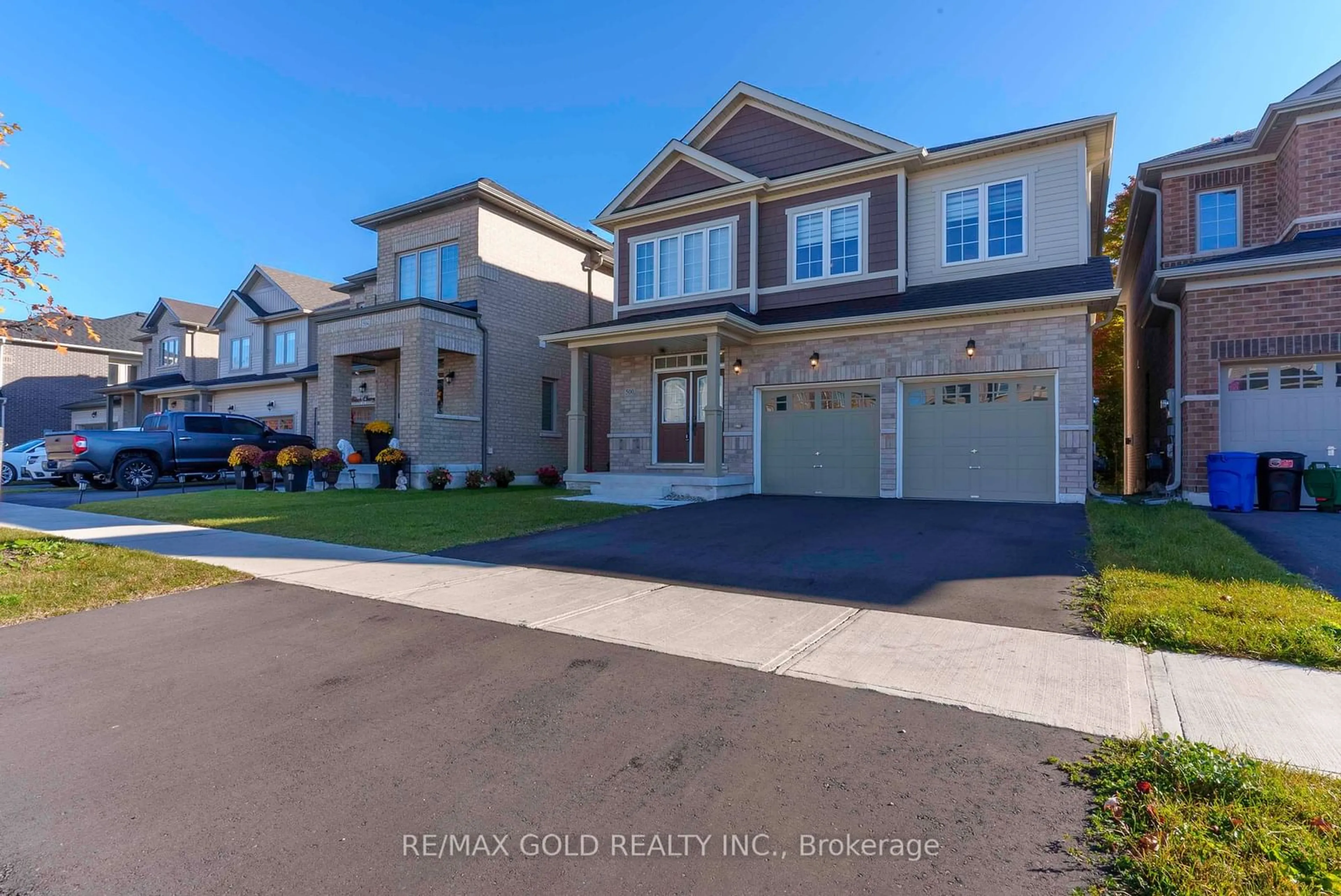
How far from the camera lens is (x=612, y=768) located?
2.75 meters

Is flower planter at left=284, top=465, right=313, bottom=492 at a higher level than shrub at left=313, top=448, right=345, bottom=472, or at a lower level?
lower

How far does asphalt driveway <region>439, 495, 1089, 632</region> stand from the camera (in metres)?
5.45

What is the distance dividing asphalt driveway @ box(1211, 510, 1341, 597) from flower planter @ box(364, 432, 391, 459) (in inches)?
644

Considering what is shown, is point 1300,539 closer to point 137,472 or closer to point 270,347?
point 137,472

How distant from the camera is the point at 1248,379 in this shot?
11.3 meters

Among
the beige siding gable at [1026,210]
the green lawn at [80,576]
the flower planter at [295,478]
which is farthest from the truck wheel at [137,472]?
the beige siding gable at [1026,210]

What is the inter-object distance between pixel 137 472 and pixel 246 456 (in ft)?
9.72

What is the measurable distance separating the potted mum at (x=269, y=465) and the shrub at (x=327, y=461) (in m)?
0.89

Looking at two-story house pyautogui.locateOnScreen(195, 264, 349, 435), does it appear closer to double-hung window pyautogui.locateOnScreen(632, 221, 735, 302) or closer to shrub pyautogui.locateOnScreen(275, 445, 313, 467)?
shrub pyautogui.locateOnScreen(275, 445, 313, 467)

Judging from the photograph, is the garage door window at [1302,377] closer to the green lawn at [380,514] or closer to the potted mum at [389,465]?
the green lawn at [380,514]

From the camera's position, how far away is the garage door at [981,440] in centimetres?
1142

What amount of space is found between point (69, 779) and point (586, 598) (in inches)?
134

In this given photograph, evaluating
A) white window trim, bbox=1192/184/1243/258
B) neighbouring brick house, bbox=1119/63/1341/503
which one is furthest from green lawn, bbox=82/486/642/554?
white window trim, bbox=1192/184/1243/258

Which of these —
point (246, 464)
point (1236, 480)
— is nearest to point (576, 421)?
point (246, 464)
